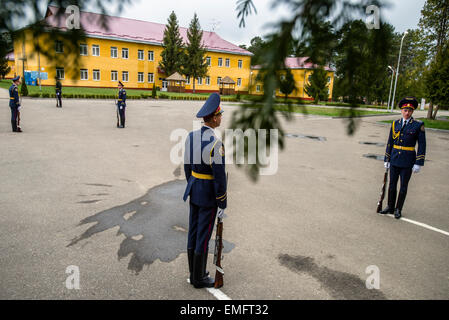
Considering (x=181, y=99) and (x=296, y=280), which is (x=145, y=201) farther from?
(x=181, y=99)

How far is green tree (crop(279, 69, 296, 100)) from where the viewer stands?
1.01 m

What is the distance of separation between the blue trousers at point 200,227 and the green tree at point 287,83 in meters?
2.33

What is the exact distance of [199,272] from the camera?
3189 millimetres

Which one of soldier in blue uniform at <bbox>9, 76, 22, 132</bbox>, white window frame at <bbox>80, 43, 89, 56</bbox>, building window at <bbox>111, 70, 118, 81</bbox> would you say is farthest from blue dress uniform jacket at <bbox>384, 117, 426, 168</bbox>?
building window at <bbox>111, 70, 118, 81</bbox>

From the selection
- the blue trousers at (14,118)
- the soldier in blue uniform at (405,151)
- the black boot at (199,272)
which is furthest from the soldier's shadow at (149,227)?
the blue trousers at (14,118)

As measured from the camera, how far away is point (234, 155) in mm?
1138

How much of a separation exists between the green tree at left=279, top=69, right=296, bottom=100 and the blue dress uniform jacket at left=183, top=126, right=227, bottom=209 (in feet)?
6.23

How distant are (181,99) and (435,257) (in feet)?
117

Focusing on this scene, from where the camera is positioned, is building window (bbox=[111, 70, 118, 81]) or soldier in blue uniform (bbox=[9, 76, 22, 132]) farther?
building window (bbox=[111, 70, 118, 81])

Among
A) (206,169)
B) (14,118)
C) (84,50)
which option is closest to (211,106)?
(206,169)

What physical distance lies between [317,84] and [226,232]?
3.55 metres

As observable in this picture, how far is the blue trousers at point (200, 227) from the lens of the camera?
10.5 ft

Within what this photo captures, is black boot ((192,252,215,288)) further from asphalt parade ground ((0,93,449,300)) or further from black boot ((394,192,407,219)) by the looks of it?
black boot ((394,192,407,219))

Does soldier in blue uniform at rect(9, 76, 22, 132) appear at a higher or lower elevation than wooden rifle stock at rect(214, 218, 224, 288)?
higher
